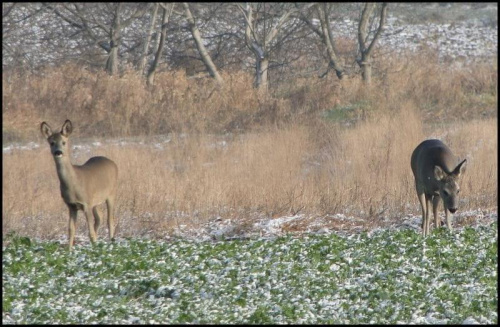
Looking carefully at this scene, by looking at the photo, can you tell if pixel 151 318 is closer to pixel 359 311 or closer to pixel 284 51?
pixel 359 311

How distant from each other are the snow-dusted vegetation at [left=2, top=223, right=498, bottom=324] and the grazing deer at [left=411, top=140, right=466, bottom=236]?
742mm

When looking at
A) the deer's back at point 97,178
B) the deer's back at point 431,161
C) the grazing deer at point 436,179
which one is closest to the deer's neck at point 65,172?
the deer's back at point 97,178

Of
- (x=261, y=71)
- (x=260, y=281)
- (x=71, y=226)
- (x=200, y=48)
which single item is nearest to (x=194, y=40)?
(x=200, y=48)

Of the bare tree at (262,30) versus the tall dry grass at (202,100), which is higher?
the bare tree at (262,30)

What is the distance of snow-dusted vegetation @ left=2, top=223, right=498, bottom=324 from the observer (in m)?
7.68

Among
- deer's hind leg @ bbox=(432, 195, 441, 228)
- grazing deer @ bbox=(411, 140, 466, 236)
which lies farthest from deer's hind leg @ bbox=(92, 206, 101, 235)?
deer's hind leg @ bbox=(432, 195, 441, 228)

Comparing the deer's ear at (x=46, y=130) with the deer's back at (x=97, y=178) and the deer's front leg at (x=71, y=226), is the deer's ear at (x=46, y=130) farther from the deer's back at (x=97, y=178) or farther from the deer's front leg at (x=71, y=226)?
the deer's front leg at (x=71, y=226)

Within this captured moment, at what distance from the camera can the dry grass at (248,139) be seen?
14.5m

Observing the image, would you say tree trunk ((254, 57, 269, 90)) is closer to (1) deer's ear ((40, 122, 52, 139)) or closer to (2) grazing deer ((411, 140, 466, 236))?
(2) grazing deer ((411, 140, 466, 236))

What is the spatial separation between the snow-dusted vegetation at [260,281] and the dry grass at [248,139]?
304 centimetres

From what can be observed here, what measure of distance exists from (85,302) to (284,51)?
21992 millimetres

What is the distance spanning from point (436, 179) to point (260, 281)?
397 cm

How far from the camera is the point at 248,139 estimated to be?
65.8ft

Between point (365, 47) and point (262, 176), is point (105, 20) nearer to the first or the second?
point (365, 47)
